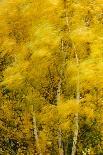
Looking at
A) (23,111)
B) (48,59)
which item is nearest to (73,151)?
(23,111)

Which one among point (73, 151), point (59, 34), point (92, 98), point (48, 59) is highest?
point (59, 34)

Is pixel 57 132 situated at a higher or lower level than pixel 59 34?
lower

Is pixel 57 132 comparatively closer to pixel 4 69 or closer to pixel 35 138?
pixel 35 138

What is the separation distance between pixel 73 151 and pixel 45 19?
2971mm

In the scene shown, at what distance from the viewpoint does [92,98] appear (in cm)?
757

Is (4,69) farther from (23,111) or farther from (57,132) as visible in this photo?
(57,132)

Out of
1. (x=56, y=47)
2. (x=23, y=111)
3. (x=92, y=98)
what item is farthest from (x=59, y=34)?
(x=23, y=111)

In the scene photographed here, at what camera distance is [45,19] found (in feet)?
25.2

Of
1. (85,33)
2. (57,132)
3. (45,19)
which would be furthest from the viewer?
(57,132)

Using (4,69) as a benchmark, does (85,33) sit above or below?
above

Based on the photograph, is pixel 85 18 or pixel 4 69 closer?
pixel 85 18

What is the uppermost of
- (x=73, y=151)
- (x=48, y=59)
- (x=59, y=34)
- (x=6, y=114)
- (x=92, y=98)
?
(x=59, y=34)

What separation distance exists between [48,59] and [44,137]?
1.85 meters

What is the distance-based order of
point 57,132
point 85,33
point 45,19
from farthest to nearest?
point 57,132 < point 45,19 < point 85,33
